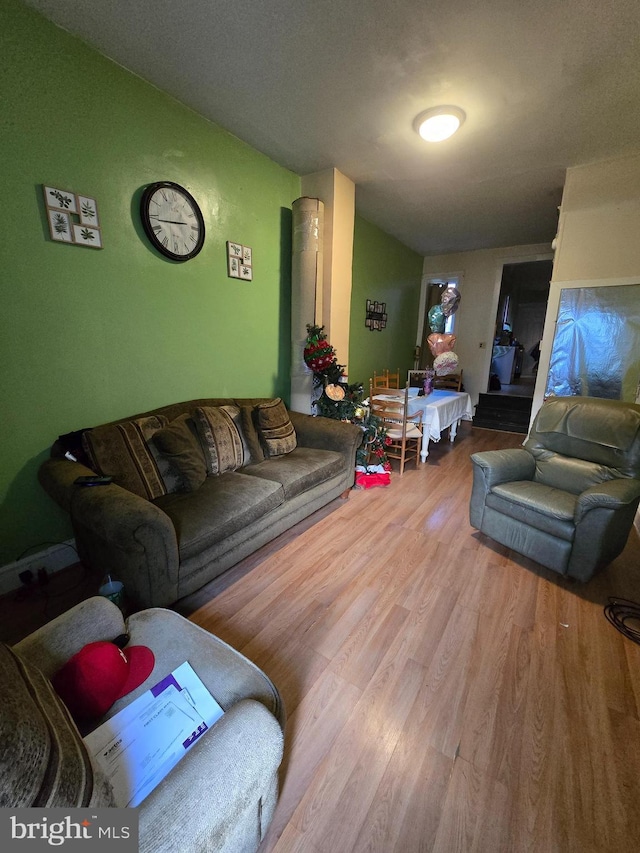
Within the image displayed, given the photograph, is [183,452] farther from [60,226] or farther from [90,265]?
[60,226]

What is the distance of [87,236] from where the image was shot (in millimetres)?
1926

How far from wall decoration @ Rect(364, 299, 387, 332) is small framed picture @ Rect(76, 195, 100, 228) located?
3.42 meters

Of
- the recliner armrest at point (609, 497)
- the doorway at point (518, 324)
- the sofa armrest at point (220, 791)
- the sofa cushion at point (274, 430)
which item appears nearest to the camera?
the sofa armrest at point (220, 791)

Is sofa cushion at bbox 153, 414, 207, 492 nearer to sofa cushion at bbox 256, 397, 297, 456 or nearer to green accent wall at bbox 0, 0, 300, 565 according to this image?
green accent wall at bbox 0, 0, 300, 565

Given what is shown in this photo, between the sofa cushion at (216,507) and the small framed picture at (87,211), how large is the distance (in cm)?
164

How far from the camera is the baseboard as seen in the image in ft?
5.93

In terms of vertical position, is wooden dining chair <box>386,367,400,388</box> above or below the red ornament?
below

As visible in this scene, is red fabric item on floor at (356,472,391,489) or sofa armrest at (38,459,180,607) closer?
sofa armrest at (38,459,180,607)

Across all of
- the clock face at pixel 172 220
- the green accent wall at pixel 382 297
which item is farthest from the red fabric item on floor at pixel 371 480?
the clock face at pixel 172 220

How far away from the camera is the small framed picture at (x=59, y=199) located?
1.76 m

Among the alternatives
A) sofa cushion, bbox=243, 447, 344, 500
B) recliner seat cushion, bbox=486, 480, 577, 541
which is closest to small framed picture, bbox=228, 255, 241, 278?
sofa cushion, bbox=243, 447, 344, 500

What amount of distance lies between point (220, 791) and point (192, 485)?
1.57m

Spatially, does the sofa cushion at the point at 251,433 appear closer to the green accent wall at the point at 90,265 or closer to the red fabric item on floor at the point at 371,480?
the green accent wall at the point at 90,265

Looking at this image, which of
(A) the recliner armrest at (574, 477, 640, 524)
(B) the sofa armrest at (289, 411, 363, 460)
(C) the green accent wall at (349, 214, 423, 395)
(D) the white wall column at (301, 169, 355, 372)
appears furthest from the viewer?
(C) the green accent wall at (349, 214, 423, 395)
